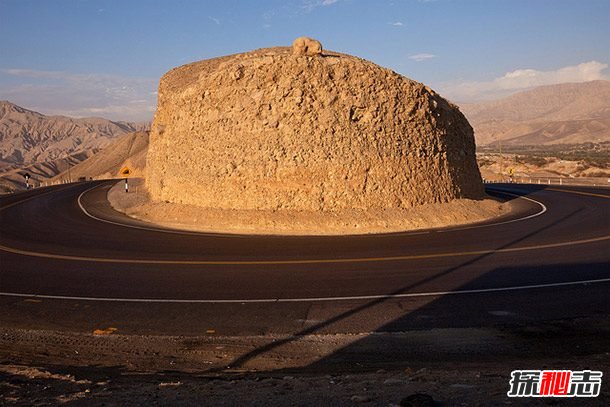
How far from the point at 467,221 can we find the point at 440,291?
1267cm

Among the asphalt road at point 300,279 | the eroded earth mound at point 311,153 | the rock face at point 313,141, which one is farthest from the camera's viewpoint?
the rock face at point 313,141

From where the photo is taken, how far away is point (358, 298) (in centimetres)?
1128

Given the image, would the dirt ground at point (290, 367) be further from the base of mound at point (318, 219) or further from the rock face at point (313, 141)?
the rock face at point (313, 141)

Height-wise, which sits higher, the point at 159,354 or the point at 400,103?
the point at 400,103

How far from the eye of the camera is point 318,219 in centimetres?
2219

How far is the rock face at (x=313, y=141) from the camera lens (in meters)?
23.2

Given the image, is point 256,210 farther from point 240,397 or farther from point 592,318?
point 240,397

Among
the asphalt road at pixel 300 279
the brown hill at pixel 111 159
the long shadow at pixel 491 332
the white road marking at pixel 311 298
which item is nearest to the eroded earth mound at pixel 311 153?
the asphalt road at pixel 300 279

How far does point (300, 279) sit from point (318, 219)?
9305 mm

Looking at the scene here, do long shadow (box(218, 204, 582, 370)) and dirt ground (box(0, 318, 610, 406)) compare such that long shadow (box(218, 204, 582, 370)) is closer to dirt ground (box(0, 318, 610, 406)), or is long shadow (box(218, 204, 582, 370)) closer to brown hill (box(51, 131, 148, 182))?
dirt ground (box(0, 318, 610, 406))

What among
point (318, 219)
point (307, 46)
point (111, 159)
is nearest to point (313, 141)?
point (318, 219)

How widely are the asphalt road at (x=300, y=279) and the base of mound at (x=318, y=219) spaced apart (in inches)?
62.8

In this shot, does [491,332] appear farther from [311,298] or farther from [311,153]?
[311,153]

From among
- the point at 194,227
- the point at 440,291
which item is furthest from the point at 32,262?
the point at 440,291
